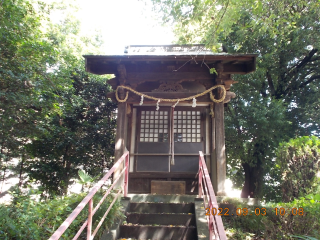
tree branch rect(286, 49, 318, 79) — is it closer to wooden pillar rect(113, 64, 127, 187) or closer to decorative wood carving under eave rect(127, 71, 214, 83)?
decorative wood carving under eave rect(127, 71, 214, 83)

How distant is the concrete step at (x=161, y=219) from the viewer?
5008mm

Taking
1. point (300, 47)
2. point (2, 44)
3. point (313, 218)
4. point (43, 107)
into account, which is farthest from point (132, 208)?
point (300, 47)

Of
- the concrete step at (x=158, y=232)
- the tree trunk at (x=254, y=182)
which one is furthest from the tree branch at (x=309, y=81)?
the concrete step at (x=158, y=232)

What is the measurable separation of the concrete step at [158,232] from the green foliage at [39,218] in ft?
1.02

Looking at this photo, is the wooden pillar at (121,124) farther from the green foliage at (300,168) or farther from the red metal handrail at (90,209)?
the green foliage at (300,168)

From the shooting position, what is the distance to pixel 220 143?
669 centimetres

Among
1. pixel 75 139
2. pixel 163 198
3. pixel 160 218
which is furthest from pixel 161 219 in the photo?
pixel 75 139

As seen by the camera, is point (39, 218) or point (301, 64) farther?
point (301, 64)

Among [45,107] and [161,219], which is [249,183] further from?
[45,107]

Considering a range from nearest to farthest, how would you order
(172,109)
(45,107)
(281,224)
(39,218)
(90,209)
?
1. (90,209)
2. (39,218)
3. (281,224)
4. (172,109)
5. (45,107)

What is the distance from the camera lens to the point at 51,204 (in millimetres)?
4512

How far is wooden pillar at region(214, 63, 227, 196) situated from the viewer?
6.38 metres

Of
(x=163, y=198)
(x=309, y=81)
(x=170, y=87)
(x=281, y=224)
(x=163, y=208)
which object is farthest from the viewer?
(x=309, y=81)

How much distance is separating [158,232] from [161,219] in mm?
475
